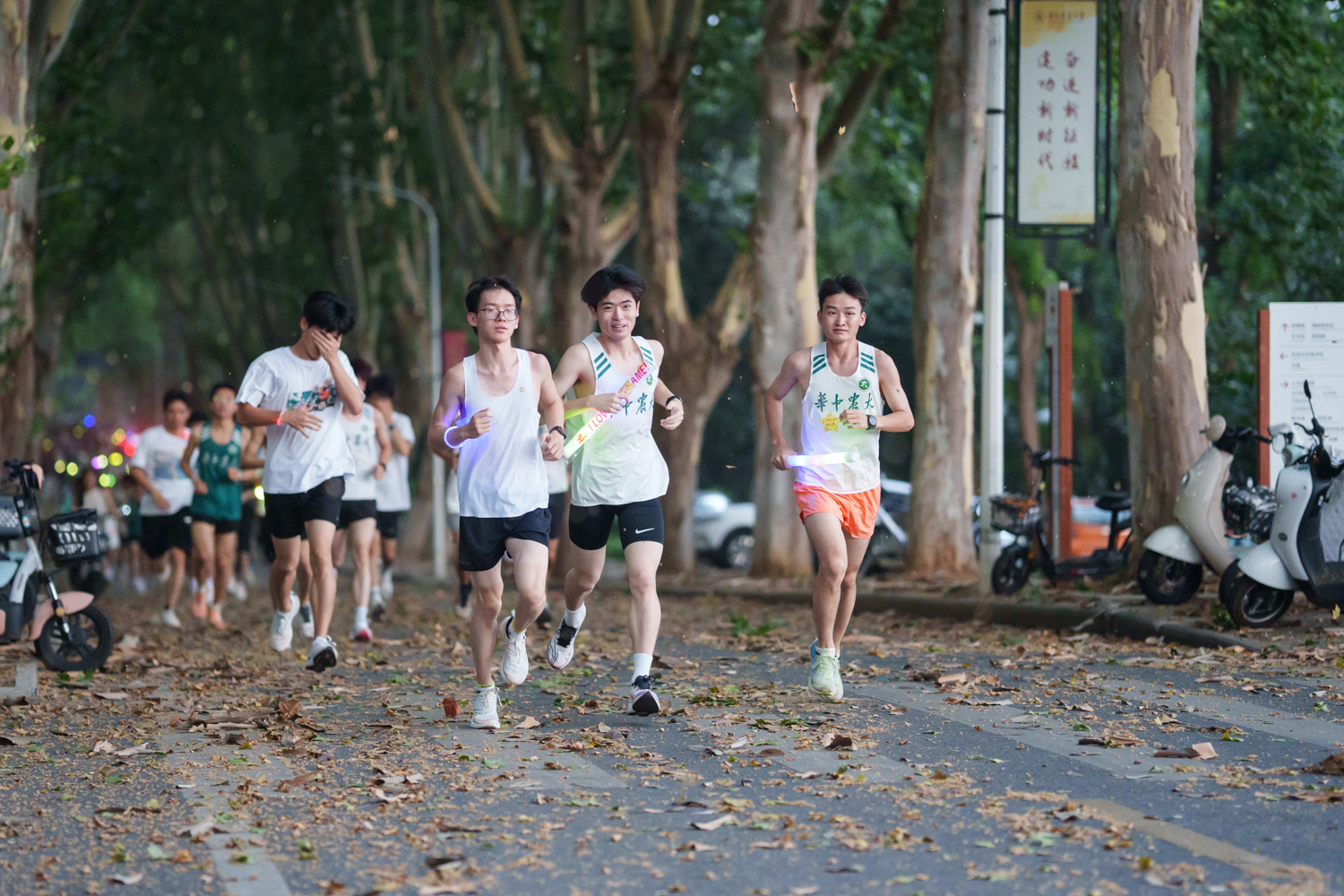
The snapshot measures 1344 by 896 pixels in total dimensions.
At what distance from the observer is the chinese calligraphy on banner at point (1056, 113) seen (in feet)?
46.3

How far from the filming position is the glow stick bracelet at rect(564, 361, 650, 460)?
25.9 ft

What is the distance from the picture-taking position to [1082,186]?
14.2 m

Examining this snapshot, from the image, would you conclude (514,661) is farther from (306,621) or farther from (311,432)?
(306,621)

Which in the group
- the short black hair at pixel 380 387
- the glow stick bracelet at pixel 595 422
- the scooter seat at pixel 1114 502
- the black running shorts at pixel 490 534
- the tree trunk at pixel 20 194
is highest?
the tree trunk at pixel 20 194

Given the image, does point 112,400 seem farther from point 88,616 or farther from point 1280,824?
point 1280,824

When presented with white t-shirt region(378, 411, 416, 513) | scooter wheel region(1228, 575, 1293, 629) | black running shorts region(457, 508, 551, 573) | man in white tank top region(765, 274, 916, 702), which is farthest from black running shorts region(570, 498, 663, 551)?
white t-shirt region(378, 411, 416, 513)

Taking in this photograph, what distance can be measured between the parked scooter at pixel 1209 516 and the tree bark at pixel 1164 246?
0.79 metres

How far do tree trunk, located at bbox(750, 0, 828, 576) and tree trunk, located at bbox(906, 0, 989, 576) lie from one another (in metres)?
1.93

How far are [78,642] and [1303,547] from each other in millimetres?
7051

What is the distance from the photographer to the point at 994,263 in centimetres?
1360

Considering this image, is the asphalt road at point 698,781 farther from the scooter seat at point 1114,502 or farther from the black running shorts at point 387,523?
the black running shorts at point 387,523

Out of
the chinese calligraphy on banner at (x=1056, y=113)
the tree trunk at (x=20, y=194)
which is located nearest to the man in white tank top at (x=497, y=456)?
the tree trunk at (x=20, y=194)

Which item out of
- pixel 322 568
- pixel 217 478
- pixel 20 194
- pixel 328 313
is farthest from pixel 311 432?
pixel 20 194

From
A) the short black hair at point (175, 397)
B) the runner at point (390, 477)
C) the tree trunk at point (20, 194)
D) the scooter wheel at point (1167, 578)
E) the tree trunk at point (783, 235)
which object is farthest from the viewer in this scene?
the tree trunk at point (783, 235)
